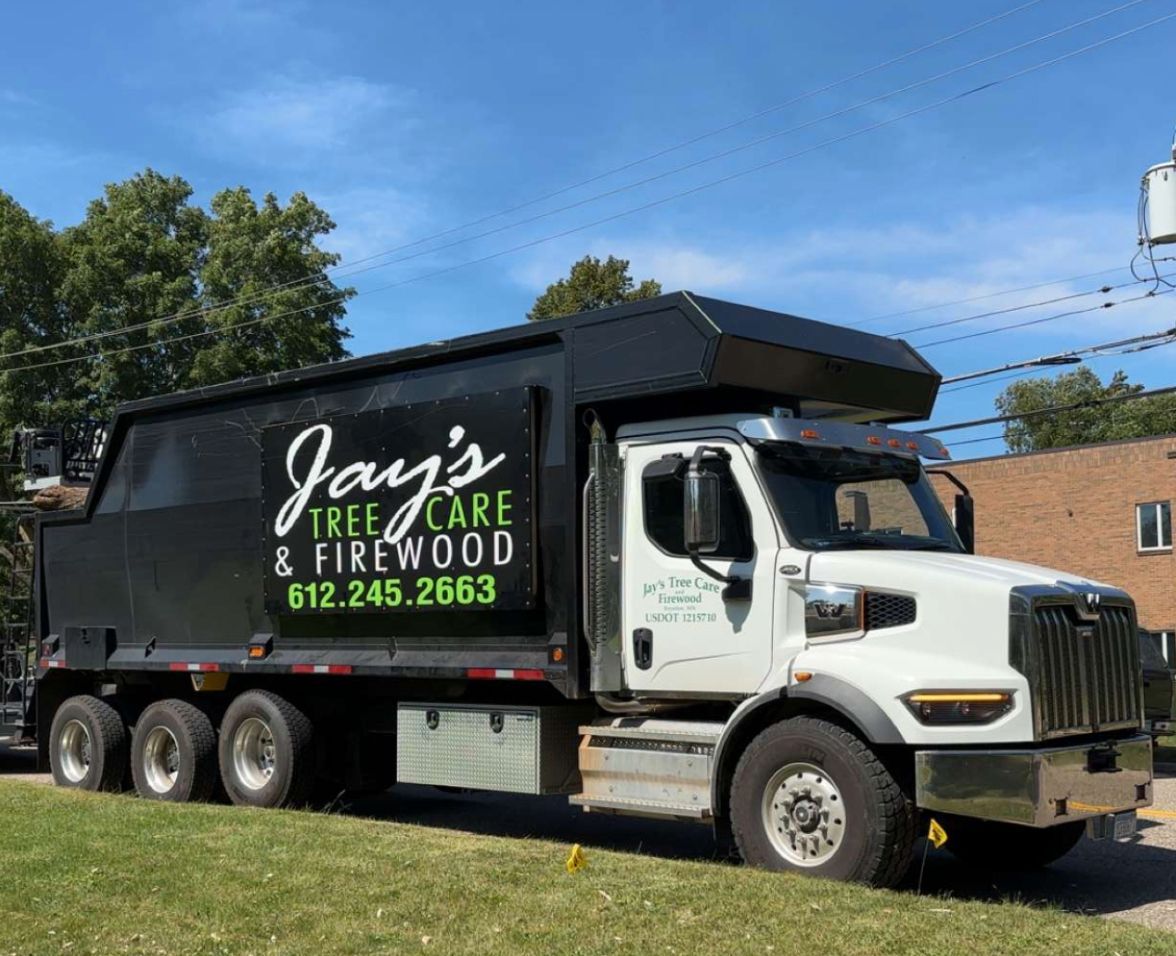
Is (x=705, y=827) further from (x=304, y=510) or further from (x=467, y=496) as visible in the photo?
(x=304, y=510)

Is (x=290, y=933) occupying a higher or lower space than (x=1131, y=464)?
lower

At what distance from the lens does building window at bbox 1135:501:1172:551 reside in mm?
30828

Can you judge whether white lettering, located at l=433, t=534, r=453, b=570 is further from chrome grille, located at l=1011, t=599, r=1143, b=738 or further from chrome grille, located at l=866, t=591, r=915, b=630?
chrome grille, located at l=1011, t=599, r=1143, b=738

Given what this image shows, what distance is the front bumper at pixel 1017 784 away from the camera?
7.40 m

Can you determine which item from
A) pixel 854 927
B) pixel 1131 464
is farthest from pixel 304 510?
pixel 1131 464

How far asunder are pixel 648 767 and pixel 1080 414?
58861 mm

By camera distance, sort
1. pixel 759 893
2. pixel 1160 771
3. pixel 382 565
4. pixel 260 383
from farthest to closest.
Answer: pixel 1160 771 < pixel 260 383 < pixel 382 565 < pixel 759 893

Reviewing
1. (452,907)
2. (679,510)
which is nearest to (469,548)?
(679,510)

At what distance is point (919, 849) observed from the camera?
973cm

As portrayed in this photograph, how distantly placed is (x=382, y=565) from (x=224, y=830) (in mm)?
2211

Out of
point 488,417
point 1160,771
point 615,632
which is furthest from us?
point 1160,771

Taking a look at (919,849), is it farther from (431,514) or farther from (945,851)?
(431,514)

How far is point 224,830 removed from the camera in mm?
9734

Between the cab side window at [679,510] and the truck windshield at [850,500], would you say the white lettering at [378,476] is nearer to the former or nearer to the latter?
the cab side window at [679,510]
